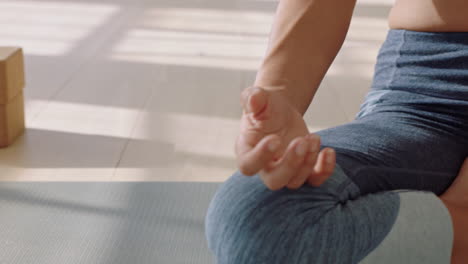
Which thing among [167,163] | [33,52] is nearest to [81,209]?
[167,163]

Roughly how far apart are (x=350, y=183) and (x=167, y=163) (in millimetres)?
955

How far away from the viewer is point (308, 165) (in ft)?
2.53

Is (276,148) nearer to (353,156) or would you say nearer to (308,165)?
(308,165)

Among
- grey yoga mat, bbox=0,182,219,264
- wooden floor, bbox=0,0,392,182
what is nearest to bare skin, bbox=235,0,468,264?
grey yoga mat, bbox=0,182,219,264

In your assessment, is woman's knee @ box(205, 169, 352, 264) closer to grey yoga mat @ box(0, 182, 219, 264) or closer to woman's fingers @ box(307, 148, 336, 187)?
woman's fingers @ box(307, 148, 336, 187)

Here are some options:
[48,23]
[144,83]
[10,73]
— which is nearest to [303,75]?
[10,73]

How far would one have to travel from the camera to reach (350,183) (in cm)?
89

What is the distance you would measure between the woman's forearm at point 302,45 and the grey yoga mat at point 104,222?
470 millimetres

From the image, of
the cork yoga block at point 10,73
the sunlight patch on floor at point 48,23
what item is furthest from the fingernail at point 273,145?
the sunlight patch on floor at point 48,23

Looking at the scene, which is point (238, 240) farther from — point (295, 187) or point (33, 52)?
point (33, 52)

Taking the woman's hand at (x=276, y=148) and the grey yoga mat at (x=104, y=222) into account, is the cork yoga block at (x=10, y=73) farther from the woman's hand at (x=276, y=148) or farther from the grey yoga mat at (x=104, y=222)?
the woman's hand at (x=276, y=148)

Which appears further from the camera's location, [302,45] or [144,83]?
[144,83]

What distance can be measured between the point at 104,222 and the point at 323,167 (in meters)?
0.78

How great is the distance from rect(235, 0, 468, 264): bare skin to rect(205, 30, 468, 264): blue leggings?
0.03 meters
